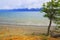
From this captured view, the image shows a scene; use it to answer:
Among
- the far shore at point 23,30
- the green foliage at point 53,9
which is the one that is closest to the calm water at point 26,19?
the far shore at point 23,30

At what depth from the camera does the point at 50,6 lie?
1043cm

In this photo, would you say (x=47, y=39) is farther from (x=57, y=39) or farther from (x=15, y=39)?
(x=15, y=39)

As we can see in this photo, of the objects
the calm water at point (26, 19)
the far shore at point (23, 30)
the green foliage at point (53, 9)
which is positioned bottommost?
the calm water at point (26, 19)

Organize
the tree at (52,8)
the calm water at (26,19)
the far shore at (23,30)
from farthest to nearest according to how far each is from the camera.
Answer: the calm water at (26,19) → the far shore at (23,30) → the tree at (52,8)

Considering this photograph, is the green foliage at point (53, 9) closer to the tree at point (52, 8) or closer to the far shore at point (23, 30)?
the tree at point (52, 8)

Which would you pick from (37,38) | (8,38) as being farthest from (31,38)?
(8,38)

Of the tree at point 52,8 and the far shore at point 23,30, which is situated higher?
the tree at point 52,8

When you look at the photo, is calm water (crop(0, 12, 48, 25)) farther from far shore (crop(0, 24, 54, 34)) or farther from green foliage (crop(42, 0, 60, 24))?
green foliage (crop(42, 0, 60, 24))

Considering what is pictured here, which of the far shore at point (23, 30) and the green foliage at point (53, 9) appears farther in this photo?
the far shore at point (23, 30)

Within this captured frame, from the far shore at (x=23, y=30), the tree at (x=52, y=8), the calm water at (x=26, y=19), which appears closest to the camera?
the tree at (x=52, y=8)

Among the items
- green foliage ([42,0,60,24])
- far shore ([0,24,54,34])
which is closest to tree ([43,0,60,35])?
green foliage ([42,0,60,24])

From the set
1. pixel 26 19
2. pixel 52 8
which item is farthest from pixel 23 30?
pixel 26 19

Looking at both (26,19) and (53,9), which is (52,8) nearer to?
(53,9)

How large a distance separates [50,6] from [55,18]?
0.67m
